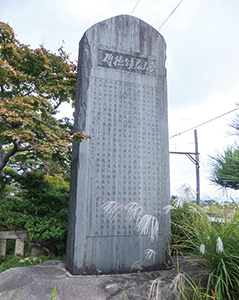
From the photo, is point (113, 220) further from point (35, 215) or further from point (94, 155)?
point (35, 215)

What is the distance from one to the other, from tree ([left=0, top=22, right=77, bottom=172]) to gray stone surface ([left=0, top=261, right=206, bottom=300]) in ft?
4.28

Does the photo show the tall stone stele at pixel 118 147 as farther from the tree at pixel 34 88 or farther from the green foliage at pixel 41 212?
the green foliage at pixel 41 212

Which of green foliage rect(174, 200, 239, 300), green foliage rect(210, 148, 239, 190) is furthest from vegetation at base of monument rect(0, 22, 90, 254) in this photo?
green foliage rect(210, 148, 239, 190)

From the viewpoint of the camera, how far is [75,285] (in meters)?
2.33

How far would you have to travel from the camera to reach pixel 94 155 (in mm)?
2979

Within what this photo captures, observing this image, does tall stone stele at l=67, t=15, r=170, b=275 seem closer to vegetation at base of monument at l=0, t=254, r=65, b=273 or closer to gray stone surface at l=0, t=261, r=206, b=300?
gray stone surface at l=0, t=261, r=206, b=300

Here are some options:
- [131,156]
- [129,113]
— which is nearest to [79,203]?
[131,156]

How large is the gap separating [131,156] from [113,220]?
0.78 m

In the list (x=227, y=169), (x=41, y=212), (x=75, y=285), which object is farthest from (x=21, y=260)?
(x=227, y=169)

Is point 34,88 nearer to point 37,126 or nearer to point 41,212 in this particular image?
point 37,126

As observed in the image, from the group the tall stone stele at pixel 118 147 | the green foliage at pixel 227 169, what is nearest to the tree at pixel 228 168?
the green foliage at pixel 227 169

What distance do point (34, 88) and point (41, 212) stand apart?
6.75 feet

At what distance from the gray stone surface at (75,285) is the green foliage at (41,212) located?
0.80 metres

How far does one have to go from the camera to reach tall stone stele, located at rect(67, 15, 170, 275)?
283cm
